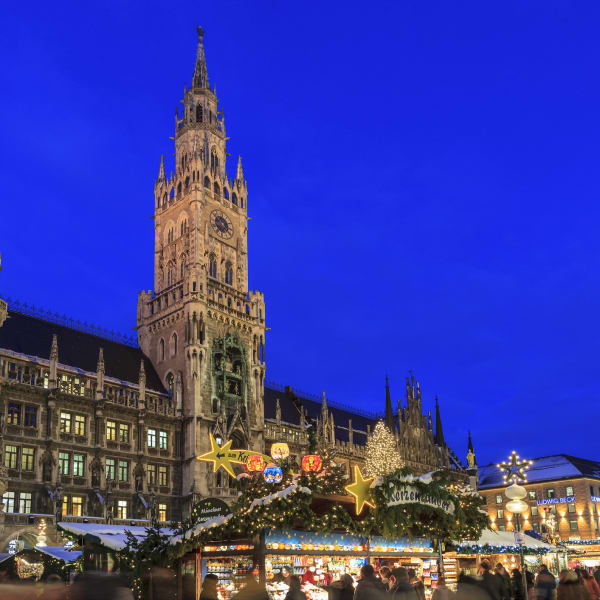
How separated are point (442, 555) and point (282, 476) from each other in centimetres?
781

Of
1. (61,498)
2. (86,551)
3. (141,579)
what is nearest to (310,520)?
(141,579)

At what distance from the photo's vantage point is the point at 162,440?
51.5m

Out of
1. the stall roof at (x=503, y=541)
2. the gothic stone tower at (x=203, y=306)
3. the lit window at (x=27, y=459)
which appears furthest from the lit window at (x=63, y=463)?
the stall roof at (x=503, y=541)

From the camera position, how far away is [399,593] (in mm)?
13031

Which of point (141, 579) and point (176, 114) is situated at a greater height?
point (176, 114)

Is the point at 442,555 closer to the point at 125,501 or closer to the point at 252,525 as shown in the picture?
the point at 252,525

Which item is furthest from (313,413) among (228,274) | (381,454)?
(228,274)

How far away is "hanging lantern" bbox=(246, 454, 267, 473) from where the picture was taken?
82.9 ft

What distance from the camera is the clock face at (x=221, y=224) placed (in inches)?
2416

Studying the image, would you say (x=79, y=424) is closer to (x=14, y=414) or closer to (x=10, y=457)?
(x=14, y=414)

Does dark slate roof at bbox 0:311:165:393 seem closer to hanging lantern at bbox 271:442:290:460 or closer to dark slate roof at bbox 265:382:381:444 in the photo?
dark slate roof at bbox 265:382:381:444

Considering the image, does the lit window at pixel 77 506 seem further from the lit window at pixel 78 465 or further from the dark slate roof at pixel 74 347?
the dark slate roof at pixel 74 347

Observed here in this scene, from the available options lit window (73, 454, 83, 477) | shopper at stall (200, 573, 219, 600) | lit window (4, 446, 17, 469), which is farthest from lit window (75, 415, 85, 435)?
shopper at stall (200, 573, 219, 600)

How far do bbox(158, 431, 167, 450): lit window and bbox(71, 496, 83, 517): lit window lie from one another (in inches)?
294
